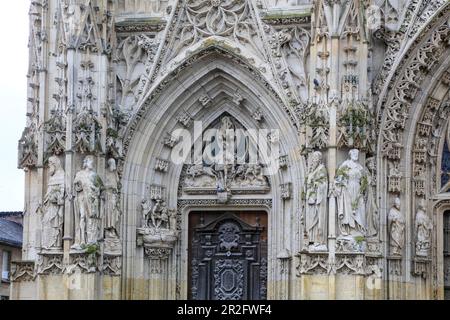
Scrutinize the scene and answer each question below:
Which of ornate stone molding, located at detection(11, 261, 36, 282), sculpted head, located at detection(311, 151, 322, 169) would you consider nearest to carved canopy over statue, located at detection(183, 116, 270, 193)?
sculpted head, located at detection(311, 151, 322, 169)

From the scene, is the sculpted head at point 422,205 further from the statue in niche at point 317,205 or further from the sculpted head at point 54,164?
the sculpted head at point 54,164

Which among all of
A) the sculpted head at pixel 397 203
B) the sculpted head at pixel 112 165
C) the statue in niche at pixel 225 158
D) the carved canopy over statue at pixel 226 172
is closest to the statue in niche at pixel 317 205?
the sculpted head at pixel 397 203

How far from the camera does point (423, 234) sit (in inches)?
952

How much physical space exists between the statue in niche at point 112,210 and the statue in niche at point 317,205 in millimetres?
3494

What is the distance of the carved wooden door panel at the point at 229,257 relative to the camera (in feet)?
82.4

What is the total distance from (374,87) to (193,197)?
393 centimetres

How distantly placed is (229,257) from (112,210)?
2325mm

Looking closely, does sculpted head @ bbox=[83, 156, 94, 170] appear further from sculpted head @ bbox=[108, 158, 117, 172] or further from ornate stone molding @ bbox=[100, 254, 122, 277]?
ornate stone molding @ bbox=[100, 254, 122, 277]

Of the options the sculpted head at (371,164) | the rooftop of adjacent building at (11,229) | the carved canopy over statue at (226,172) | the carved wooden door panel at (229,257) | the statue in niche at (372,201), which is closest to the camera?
the statue in niche at (372,201)

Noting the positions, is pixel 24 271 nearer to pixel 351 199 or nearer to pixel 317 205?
pixel 317 205

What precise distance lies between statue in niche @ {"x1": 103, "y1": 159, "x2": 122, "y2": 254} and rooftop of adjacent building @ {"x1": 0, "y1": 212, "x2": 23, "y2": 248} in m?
10.2

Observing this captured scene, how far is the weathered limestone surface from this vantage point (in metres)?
23.5

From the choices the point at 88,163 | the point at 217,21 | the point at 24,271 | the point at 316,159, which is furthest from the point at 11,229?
the point at 316,159
